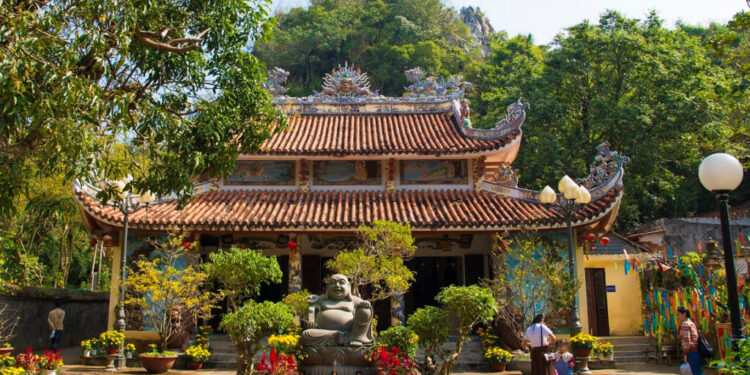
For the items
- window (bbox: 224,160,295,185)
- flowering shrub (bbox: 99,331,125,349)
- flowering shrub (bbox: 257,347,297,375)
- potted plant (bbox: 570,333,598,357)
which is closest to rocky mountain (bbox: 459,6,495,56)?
window (bbox: 224,160,295,185)

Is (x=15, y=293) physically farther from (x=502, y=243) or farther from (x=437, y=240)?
(x=502, y=243)

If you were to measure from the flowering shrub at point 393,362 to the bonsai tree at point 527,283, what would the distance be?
10.5ft

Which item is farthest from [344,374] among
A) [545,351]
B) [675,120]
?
[675,120]

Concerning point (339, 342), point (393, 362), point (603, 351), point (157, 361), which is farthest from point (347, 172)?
point (393, 362)

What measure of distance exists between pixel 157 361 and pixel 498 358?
6.58m

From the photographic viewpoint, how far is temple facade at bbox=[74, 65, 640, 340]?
43.4 feet

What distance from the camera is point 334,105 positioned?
1811 centimetres

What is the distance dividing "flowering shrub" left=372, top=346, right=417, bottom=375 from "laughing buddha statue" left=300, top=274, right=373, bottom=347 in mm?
408

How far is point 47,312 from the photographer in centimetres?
1809

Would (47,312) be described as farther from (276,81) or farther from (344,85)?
(344,85)

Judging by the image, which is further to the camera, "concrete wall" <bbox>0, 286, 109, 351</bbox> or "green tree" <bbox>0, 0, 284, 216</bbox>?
"concrete wall" <bbox>0, 286, 109, 351</bbox>

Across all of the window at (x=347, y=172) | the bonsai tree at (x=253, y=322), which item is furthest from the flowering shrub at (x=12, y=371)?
the window at (x=347, y=172)

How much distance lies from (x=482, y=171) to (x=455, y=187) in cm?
80

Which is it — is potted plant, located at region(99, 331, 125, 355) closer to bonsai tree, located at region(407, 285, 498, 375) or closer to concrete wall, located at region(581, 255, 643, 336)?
bonsai tree, located at region(407, 285, 498, 375)
